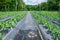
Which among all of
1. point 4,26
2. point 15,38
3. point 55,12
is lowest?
point 15,38

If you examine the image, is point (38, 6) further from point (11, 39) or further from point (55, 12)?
point (11, 39)

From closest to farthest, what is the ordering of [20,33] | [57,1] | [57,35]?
[57,35] → [57,1] → [20,33]

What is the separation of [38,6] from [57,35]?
0.85m

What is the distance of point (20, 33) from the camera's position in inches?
181

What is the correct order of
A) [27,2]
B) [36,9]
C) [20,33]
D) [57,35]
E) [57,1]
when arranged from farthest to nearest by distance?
1. [20,33]
2. [36,9]
3. [27,2]
4. [57,1]
5. [57,35]

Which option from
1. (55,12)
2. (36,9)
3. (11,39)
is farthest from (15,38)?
(55,12)

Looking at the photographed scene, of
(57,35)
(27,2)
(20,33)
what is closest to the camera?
(57,35)

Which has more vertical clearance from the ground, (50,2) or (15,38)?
(50,2)

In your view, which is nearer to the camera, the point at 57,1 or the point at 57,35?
the point at 57,35

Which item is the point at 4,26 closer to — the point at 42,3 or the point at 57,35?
the point at 42,3

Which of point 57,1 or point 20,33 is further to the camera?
point 20,33

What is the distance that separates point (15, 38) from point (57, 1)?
43.8 inches

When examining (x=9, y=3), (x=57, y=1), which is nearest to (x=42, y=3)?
(x=57, y=1)

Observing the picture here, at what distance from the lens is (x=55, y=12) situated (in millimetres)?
3885
